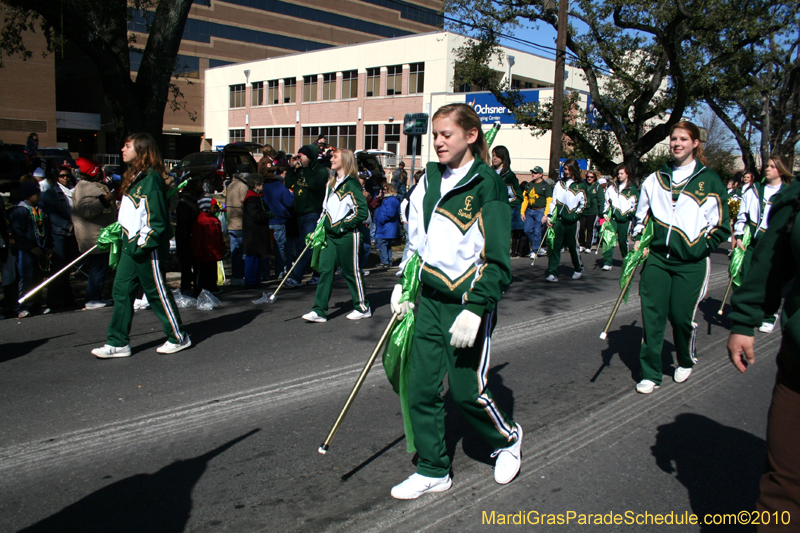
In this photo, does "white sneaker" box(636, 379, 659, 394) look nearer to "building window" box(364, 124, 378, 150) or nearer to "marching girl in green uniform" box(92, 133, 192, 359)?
"marching girl in green uniform" box(92, 133, 192, 359)

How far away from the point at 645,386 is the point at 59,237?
7.23 m

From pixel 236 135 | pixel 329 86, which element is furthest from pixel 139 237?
pixel 236 135

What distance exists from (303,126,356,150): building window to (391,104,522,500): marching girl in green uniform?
159ft

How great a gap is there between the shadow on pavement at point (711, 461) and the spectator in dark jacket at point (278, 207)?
22.1 ft

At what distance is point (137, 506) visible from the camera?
3174mm

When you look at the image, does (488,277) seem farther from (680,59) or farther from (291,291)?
(680,59)

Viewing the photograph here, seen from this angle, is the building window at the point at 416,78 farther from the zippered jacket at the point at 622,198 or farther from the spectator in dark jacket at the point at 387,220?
the spectator in dark jacket at the point at 387,220

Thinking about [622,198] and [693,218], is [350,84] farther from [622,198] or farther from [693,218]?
[693,218]

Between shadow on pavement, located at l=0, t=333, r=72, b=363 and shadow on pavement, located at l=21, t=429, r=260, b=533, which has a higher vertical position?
shadow on pavement, located at l=0, t=333, r=72, b=363

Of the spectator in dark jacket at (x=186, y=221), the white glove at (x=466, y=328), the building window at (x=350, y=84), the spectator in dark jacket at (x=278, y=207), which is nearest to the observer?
the white glove at (x=466, y=328)

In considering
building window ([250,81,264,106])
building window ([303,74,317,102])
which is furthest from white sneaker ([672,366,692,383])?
building window ([250,81,264,106])

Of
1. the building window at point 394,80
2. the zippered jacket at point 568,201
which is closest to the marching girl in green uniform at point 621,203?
the zippered jacket at point 568,201

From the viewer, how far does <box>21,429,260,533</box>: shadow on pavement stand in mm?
2990

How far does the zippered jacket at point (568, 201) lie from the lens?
10.1 meters
